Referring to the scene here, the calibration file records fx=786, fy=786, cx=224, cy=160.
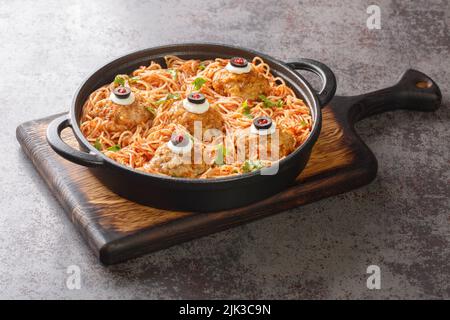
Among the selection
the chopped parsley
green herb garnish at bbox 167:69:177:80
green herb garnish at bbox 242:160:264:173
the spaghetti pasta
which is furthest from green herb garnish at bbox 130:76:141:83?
green herb garnish at bbox 242:160:264:173

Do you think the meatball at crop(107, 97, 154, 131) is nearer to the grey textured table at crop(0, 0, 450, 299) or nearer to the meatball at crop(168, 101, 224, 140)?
the meatball at crop(168, 101, 224, 140)

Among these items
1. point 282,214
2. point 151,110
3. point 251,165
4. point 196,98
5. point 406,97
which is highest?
point 196,98

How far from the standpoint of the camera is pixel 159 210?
495 cm

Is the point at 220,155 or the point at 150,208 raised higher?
the point at 220,155

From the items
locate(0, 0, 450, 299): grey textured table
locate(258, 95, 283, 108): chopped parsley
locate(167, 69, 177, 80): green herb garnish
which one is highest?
locate(167, 69, 177, 80): green herb garnish

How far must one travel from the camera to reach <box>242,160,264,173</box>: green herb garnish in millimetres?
4887

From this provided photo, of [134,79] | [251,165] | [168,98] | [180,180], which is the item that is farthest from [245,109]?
[180,180]

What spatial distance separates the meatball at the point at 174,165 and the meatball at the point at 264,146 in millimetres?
320

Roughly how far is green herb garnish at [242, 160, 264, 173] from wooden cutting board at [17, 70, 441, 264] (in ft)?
0.92

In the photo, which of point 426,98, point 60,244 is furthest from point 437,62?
point 60,244

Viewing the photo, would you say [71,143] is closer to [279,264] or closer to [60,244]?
[60,244]

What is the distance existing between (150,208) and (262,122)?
915 millimetres

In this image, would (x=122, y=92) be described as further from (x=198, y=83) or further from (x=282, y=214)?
(x=282, y=214)

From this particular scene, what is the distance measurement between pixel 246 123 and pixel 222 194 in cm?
75
